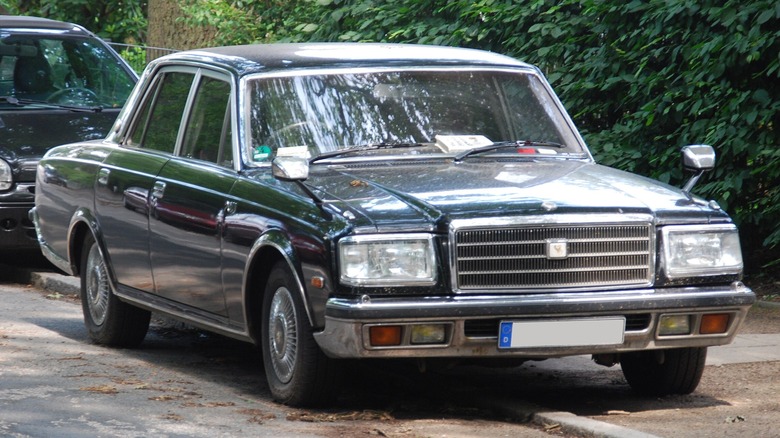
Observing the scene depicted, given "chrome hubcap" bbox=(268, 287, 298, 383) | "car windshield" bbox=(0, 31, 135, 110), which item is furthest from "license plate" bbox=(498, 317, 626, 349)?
"car windshield" bbox=(0, 31, 135, 110)

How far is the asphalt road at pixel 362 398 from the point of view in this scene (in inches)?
273

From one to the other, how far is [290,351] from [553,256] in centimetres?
132

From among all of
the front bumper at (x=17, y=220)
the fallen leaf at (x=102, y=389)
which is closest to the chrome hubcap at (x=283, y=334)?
the fallen leaf at (x=102, y=389)

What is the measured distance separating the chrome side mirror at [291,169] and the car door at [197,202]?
1.81 ft

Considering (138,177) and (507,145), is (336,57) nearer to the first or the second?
(507,145)

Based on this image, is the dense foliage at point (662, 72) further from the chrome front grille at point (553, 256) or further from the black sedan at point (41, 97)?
the chrome front grille at point (553, 256)

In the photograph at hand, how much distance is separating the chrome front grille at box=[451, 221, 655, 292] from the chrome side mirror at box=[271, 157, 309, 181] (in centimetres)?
83

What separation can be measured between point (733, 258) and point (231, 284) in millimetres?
2428

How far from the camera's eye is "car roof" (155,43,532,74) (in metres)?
8.31

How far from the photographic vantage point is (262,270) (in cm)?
760

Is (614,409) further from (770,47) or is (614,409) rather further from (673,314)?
(770,47)

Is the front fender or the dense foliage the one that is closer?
the front fender

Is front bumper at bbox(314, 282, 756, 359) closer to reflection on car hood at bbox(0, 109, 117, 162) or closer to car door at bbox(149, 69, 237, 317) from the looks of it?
car door at bbox(149, 69, 237, 317)

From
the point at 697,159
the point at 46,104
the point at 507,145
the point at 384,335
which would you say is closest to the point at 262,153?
the point at 507,145
